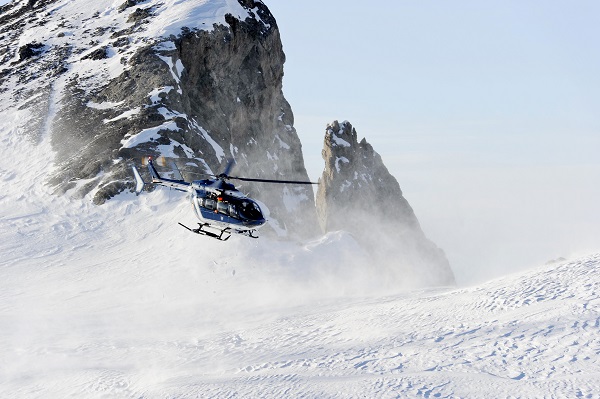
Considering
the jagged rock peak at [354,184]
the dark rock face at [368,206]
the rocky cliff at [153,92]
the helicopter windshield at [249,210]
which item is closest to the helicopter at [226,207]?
the helicopter windshield at [249,210]

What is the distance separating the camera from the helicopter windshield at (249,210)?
33.2 meters

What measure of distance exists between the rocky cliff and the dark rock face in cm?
502

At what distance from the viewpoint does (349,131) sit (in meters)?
75.2

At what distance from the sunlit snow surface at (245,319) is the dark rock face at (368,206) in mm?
19198

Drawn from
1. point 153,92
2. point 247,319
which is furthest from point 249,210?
point 153,92

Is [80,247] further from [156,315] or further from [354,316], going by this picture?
[354,316]

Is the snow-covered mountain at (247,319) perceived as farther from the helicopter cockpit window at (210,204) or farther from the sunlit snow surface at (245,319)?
the helicopter cockpit window at (210,204)

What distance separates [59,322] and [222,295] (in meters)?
9.17

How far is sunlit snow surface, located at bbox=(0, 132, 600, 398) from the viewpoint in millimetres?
29234

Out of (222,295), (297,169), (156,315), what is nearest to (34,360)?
(156,315)

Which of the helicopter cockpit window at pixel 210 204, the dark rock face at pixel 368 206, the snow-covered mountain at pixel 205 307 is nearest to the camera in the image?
the snow-covered mountain at pixel 205 307

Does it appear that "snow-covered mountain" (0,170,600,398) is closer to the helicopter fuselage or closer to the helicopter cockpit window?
the helicopter fuselage

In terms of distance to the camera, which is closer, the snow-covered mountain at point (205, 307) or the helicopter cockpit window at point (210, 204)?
the snow-covered mountain at point (205, 307)

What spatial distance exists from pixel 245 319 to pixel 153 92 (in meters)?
30.3
